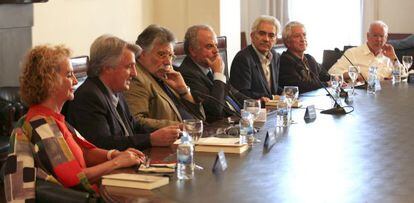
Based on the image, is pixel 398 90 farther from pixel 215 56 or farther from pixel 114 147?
pixel 114 147

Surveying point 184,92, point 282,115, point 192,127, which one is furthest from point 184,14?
point 192,127

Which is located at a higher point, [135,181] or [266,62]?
[266,62]

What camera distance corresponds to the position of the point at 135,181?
2.03 metres

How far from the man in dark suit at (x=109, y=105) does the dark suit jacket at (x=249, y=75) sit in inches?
58.7

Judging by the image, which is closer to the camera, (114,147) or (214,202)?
(214,202)

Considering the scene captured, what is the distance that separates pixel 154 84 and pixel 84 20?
7.20ft

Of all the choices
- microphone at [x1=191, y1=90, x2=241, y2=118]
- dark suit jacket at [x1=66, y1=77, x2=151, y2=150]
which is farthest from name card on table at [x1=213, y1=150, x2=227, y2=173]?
microphone at [x1=191, y1=90, x2=241, y2=118]

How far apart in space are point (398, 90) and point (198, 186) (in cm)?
288

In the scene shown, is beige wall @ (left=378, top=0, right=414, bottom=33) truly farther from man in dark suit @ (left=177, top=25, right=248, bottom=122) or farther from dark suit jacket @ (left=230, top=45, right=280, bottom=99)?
man in dark suit @ (left=177, top=25, right=248, bottom=122)

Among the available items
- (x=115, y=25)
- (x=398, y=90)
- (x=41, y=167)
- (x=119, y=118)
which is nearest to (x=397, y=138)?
(x=119, y=118)

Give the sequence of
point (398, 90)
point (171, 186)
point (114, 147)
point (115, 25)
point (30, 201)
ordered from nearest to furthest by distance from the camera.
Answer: point (171, 186)
point (30, 201)
point (114, 147)
point (398, 90)
point (115, 25)

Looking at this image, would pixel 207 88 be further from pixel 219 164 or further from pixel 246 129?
pixel 219 164

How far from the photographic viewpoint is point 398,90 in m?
4.61

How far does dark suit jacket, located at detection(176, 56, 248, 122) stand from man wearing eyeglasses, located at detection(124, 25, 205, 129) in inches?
7.3
